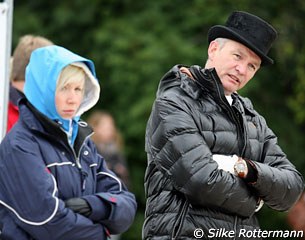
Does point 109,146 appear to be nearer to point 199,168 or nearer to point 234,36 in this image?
point 234,36

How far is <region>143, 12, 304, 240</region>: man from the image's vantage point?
484cm

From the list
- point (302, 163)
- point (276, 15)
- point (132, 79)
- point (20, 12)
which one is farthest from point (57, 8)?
point (302, 163)

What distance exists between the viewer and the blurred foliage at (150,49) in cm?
1164

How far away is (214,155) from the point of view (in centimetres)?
493

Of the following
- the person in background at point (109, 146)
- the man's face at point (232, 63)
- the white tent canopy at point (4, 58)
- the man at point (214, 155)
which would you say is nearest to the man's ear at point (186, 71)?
the man at point (214, 155)

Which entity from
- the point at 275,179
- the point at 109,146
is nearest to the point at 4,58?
the point at 275,179

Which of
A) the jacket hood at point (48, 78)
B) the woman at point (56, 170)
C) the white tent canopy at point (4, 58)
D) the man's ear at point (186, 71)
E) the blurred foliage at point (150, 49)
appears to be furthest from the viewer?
the blurred foliage at point (150, 49)

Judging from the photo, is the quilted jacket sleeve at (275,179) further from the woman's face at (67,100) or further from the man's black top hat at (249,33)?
the woman's face at (67,100)

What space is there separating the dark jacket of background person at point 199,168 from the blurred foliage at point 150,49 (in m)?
6.22

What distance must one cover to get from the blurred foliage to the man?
6.11 meters

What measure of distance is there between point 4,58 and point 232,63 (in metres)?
1.31

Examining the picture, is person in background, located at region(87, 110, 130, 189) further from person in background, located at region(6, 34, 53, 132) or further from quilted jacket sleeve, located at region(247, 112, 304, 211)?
quilted jacket sleeve, located at region(247, 112, 304, 211)

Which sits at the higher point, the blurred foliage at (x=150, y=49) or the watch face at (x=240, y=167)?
the watch face at (x=240, y=167)

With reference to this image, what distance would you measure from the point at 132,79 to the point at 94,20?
1.49 m
